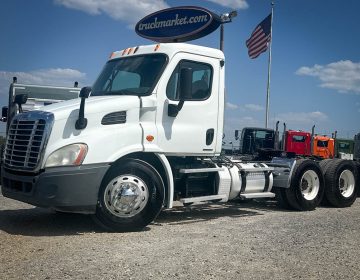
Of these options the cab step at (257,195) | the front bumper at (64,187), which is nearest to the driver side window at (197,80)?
the front bumper at (64,187)

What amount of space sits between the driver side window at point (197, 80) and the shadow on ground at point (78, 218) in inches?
88.8

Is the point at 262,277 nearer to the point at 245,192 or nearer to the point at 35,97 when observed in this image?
the point at 245,192

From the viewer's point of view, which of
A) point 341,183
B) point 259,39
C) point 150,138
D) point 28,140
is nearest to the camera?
point 28,140

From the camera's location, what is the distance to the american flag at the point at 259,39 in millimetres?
23469

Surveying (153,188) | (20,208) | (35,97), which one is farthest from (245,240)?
(35,97)

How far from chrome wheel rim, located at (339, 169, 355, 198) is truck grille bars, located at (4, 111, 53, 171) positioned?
24.6 ft

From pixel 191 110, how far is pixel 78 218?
111 inches

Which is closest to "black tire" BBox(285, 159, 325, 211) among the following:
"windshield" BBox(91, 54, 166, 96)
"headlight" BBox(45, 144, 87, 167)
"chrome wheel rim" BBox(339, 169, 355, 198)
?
"chrome wheel rim" BBox(339, 169, 355, 198)

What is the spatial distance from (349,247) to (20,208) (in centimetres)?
619

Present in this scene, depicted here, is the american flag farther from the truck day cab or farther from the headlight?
the headlight

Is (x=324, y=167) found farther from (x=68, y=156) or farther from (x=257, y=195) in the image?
(x=68, y=156)

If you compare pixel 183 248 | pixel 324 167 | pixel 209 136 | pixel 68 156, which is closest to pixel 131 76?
pixel 209 136

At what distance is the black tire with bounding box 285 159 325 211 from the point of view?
9695 millimetres

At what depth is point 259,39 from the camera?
2445 cm
